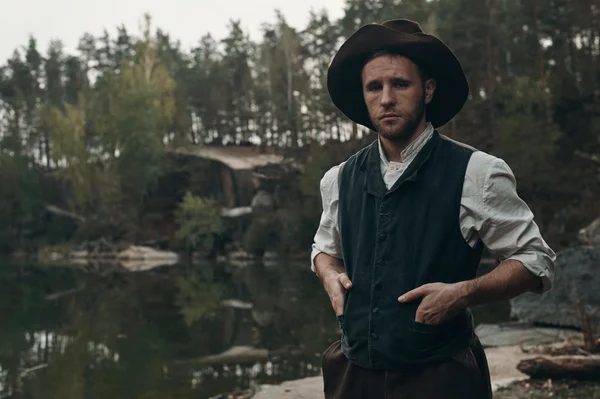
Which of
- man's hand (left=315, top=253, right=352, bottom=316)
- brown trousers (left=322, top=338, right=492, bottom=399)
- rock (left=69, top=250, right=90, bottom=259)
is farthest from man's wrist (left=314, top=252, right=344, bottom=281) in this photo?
rock (left=69, top=250, right=90, bottom=259)

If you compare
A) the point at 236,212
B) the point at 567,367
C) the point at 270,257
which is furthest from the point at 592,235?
the point at 236,212

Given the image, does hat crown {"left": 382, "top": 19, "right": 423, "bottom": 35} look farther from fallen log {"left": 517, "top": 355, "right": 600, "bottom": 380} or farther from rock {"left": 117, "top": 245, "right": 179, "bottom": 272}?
rock {"left": 117, "top": 245, "right": 179, "bottom": 272}

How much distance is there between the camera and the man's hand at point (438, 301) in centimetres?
205

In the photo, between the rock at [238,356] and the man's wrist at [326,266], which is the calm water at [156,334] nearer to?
the rock at [238,356]

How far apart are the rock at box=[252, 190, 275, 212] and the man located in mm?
39060

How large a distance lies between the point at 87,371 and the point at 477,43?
28.1 metres

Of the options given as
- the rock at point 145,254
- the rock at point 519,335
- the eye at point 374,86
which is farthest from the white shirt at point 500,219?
the rock at point 145,254

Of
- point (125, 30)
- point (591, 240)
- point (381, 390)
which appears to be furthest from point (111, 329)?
point (125, 30)

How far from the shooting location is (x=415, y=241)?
83.7 inches

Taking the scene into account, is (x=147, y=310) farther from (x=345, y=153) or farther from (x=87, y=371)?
(x=345, y=153)

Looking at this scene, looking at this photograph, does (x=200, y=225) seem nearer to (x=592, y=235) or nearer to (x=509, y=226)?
(x=592, y=235)

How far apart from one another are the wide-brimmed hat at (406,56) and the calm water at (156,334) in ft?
20.6

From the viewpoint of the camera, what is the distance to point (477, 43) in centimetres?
3403

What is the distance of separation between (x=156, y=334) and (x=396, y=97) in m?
11.4
